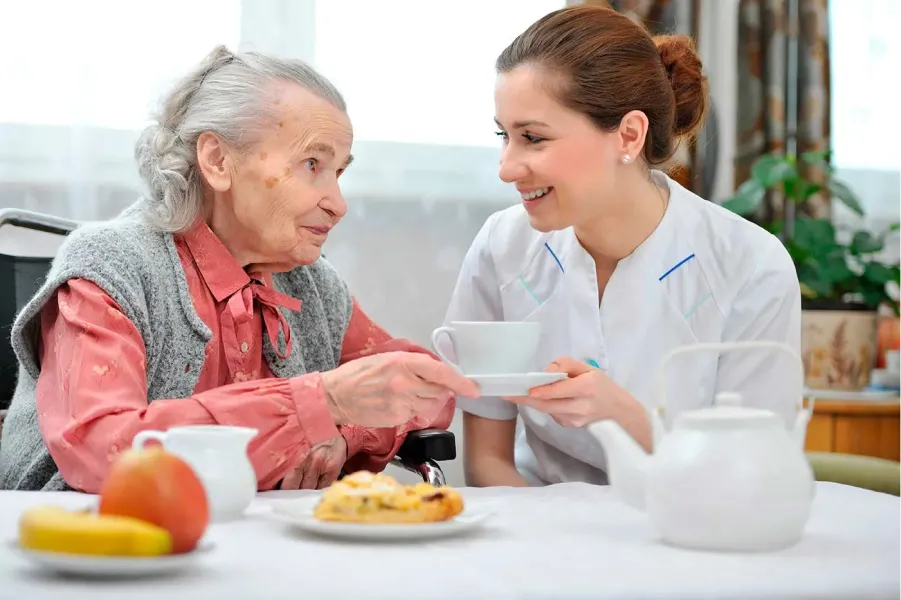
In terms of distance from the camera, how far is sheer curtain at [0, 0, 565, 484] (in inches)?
95.7

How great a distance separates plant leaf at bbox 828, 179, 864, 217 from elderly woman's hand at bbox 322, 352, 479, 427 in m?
2.08

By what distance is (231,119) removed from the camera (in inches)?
66.6

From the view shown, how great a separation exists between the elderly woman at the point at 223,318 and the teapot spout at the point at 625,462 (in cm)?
30

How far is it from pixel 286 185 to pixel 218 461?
2.40ft

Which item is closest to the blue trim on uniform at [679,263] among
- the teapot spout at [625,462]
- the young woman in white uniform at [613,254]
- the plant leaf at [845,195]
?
the young woman in white uniform at [613,254]

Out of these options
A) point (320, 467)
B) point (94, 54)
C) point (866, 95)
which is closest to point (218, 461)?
point (320, 467)

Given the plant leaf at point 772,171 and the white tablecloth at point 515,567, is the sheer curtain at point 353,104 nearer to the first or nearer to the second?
the plant leaf at point 772,171

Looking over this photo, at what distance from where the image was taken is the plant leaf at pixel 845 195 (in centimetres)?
307

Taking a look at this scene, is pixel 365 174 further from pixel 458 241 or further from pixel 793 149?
pixel 793 149

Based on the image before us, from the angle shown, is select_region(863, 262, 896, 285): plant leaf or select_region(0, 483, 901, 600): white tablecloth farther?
select_region(863, 262, 896, 285): plant leaf

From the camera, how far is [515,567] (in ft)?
2.75

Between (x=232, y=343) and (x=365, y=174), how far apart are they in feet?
3.72

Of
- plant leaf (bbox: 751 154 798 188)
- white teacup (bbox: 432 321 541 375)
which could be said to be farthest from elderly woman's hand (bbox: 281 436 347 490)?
plant leaf (bbox: 751 154 798 188)

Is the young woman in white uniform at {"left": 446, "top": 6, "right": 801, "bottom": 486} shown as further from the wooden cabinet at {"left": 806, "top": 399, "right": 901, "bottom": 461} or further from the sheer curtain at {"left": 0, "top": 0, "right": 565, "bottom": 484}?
the wooden cabinet at {"left": 806, "top": 399, "right": 901, "bottom": 461}
